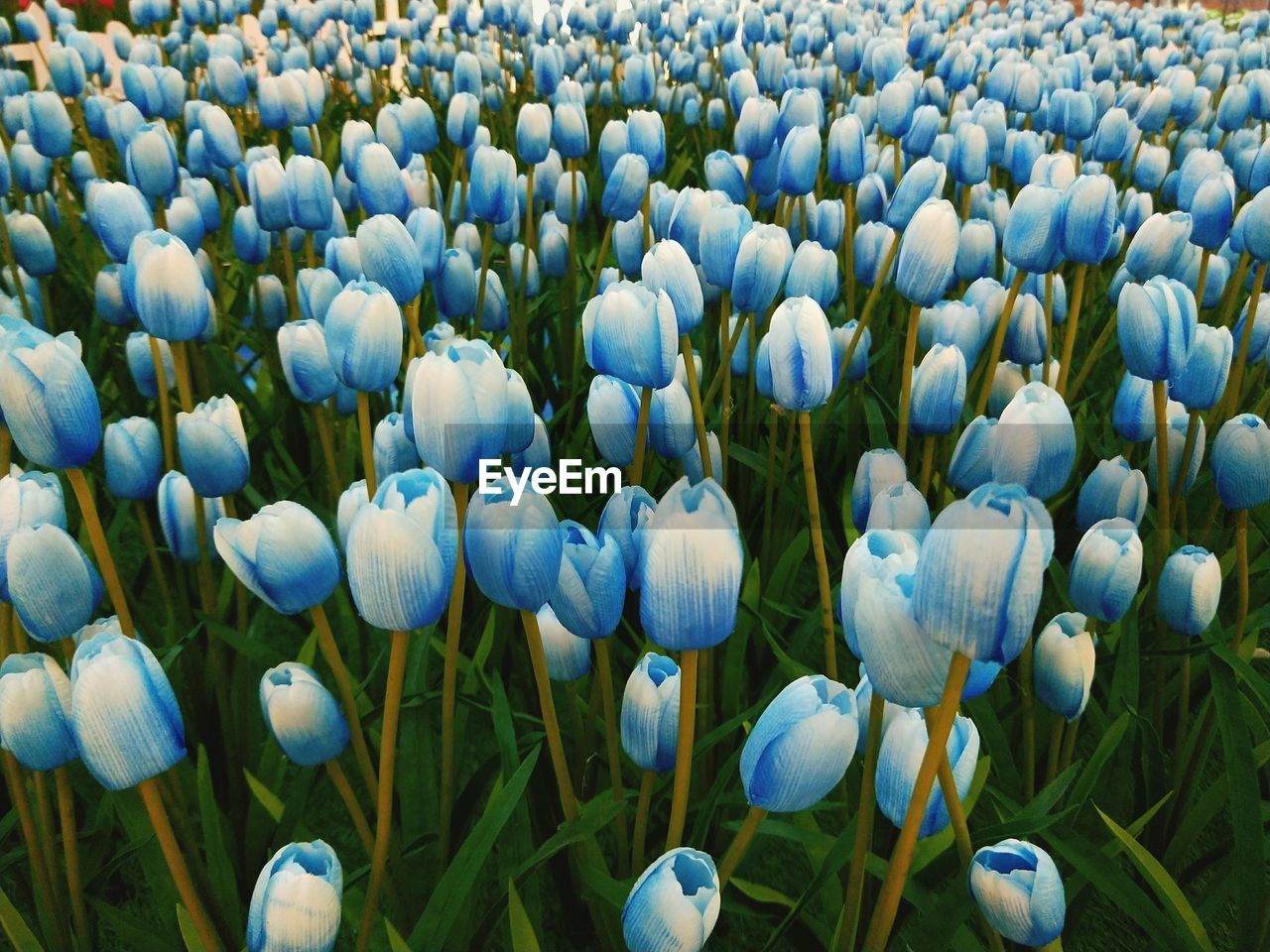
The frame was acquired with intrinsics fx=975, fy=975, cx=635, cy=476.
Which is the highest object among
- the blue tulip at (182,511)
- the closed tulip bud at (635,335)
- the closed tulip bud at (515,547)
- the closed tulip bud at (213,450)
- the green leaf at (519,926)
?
the closed tulip bud at (635,335)

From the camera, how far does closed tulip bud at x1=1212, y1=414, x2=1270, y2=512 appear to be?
38.0 inches

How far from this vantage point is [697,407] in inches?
40.1

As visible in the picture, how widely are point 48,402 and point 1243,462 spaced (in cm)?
108

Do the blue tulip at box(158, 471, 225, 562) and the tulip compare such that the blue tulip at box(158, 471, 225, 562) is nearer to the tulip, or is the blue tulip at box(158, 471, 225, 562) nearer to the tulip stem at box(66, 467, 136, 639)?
the tulip stem at box(66, 467, 136, 639)

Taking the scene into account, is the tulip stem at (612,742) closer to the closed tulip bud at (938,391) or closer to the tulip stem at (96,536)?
the tulip stem at (96,536)

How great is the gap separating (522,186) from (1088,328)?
1.23 meters

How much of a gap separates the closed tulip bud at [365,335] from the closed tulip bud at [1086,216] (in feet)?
2.49

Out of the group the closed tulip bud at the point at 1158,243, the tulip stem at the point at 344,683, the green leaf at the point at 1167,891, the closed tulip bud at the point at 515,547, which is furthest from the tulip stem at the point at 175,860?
the closed tulip bud at the point at 1158,243

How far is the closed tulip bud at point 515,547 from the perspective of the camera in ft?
2.04

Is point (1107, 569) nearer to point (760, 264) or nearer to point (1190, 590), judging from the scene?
point (1190, 590)

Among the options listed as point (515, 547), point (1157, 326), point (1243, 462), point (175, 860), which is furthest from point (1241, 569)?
point (175, 860)

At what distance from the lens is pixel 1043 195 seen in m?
1.11

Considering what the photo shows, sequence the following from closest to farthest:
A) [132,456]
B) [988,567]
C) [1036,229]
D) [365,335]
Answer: [988,567], [365,335], [132,456], [1036,229]

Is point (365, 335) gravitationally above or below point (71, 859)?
above
